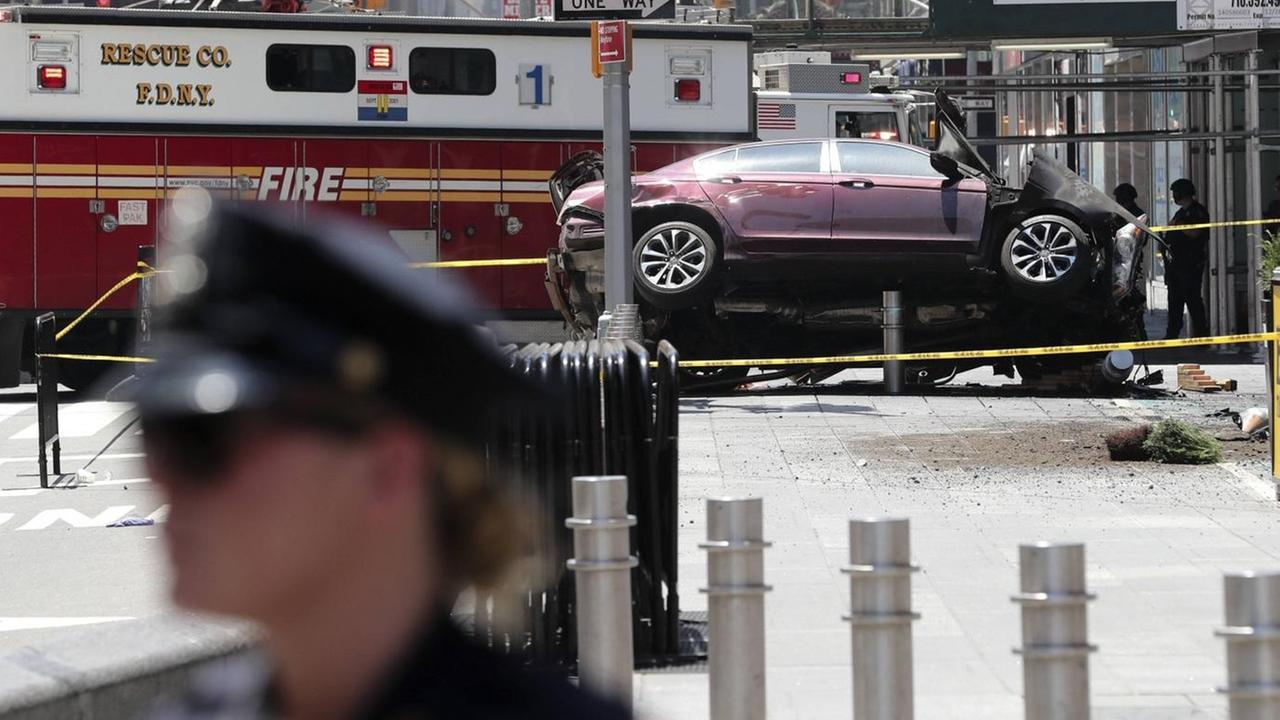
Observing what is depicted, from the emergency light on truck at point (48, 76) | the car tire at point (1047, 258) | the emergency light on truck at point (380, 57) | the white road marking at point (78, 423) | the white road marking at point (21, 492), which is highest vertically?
the emergency light on truck at point (380, 57)

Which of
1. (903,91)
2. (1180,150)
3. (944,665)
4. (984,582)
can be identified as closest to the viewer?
(944,665)

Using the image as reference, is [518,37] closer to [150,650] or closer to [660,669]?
[660,669]

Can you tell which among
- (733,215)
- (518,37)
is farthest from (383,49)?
(733,215)

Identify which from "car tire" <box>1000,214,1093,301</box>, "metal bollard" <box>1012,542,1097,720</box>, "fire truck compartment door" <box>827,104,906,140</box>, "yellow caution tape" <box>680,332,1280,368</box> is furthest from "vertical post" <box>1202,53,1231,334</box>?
"metal bollard" <box>1012,542,1097,720</box>

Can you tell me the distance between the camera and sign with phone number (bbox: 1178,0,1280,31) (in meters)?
20.8

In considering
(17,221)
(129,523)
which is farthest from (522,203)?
(129,523)

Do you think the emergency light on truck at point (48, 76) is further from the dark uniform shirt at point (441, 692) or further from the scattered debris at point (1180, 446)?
the dark uniform shirt at point (441, 692)

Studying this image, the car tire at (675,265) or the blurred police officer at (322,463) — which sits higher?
the car tire at (675,265)

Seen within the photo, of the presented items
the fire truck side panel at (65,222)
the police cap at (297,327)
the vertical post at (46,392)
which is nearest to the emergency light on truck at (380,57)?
the fire truck side panel at (65,222)

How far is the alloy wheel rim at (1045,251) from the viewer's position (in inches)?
633

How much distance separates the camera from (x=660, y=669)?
710 centimetres

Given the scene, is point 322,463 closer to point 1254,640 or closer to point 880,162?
point 1254,640

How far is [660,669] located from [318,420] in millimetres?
6068

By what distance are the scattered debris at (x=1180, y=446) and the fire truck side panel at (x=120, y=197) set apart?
32.8ft
